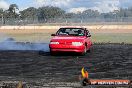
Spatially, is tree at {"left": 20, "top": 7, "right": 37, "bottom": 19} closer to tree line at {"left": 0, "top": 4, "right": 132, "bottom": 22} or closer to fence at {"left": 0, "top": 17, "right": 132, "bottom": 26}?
tree line at {"left": 0, "top": 4, "right": 132, "bottom": 22}

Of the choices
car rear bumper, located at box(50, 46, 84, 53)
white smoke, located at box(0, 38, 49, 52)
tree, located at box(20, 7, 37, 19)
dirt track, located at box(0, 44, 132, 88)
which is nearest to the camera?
dirt track, located at box(0, 44, 132, 88)

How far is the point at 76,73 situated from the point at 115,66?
254 centimetres

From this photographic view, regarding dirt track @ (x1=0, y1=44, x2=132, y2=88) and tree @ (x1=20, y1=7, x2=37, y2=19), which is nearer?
dirt track @ (x1=0, y1=44, x2=132, y2=88)

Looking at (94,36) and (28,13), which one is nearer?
(94,36)

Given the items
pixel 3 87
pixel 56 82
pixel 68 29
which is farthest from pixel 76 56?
pixel 3 87

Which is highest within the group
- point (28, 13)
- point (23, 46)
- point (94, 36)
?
point (28, 13)

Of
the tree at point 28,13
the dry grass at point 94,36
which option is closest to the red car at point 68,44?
the dry grass at point 94,36

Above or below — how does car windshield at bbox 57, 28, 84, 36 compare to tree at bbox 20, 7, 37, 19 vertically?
below

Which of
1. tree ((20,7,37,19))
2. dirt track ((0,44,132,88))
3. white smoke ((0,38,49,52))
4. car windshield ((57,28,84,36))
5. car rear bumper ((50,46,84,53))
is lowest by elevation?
white smoke ((0,38,49,52))

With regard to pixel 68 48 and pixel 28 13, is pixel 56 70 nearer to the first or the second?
pixel 68 48

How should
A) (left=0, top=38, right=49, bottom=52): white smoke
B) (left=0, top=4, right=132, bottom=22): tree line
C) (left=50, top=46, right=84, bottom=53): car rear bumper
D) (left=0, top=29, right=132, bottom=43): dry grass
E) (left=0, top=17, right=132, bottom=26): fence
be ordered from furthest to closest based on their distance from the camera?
(left=0, top=4, right=132, bottom=22): tree line
(left=0, top=17, right=132, bottom=26): fence
(left=0, top=29, right=132, bottom=43): dry grass
(left=0, top=38, right=49, bottom=52): white smoke
(left=50, top=46, right=84, bottom=53): car rear bumper

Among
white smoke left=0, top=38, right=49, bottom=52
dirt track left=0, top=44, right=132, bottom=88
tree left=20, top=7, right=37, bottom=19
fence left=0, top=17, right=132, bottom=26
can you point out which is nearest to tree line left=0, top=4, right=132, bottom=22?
tree left=20, top=7, right=37, bottom=19

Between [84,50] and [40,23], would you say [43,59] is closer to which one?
[84,50]

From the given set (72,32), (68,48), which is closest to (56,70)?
(68,48)
